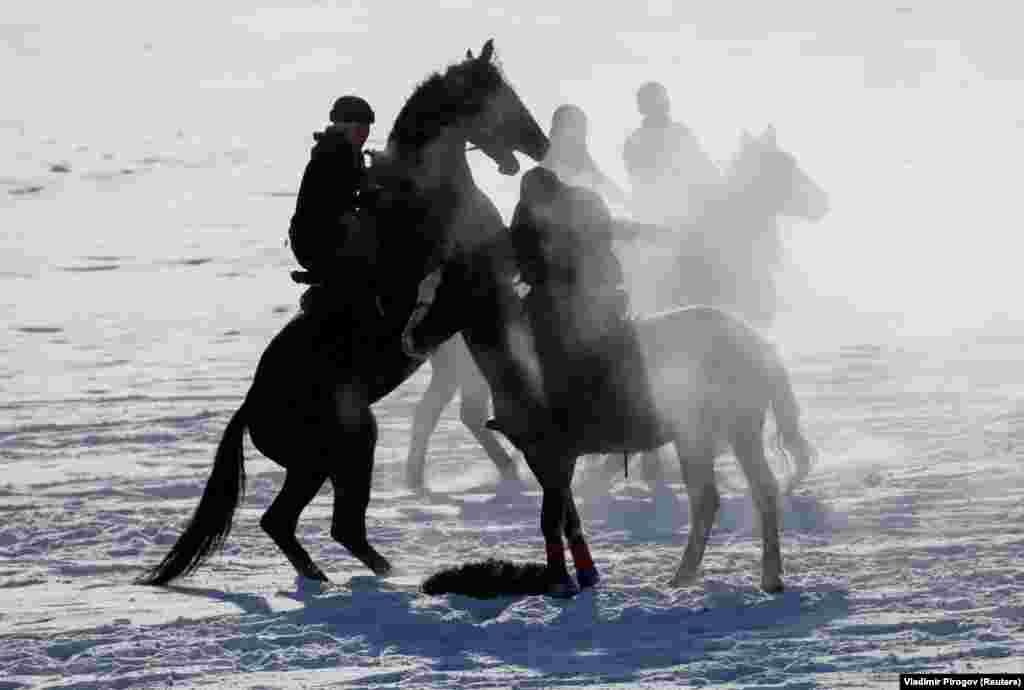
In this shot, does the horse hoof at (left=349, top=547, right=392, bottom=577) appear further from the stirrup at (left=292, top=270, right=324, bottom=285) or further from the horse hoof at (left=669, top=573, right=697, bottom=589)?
the horse hoof at (left=669, top=573, right=697, bottom=589)

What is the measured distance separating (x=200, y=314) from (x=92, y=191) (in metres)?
9.58

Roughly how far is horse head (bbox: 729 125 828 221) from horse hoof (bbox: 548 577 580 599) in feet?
13.0

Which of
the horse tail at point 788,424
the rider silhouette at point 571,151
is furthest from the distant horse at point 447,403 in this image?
the horse tail at point 788,424

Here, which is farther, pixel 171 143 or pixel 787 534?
pixel 171 143

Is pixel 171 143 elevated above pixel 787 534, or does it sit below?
above

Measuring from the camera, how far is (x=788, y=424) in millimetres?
9234

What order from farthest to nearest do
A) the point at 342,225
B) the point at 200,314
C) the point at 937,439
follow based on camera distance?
the point at 200,314 < the point at 937,439 < the point at 342,225

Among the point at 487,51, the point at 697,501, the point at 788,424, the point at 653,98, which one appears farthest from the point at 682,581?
the point at 653,98

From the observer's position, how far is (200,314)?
1803 centimetres

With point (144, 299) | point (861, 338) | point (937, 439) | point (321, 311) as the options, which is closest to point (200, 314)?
point (144, 299)

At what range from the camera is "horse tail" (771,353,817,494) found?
7942 mm

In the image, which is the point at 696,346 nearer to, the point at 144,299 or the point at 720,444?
the point at 720,444

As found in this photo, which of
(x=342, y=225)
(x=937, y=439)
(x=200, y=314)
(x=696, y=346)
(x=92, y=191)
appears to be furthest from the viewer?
(x=92, y=191)

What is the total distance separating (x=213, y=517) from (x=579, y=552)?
1646mm
